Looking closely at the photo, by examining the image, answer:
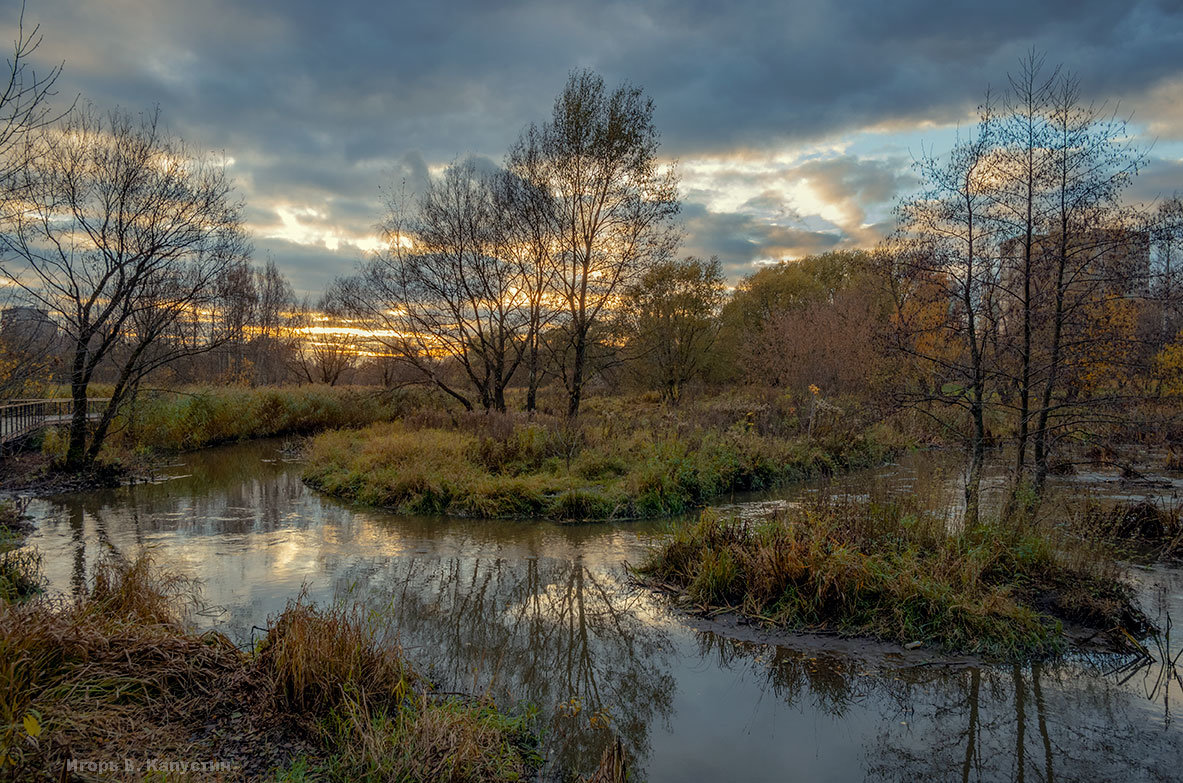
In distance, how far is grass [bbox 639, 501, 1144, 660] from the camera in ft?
18.9

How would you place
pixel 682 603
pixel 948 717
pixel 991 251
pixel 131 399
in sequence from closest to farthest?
pixel 948 717, pixel 682 603, pixel 991 251, pixel 131 399

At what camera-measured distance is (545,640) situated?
6109 mm

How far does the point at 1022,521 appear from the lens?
7.04 m

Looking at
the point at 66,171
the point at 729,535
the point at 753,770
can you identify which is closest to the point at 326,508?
the point at 729,535

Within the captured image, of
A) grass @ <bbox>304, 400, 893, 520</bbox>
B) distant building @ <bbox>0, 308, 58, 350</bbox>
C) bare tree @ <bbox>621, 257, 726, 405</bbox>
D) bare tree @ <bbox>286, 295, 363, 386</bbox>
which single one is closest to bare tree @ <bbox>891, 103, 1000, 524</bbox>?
grass @ <bbox>304, 400, 893, 520</bbox>

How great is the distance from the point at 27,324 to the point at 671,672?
14.2 meters

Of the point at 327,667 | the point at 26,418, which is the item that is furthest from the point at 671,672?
the point at 26,418

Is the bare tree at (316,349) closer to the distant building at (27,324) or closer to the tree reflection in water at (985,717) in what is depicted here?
the distant building at (27,324)

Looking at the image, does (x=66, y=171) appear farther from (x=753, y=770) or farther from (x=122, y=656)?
(x=753, y=770)

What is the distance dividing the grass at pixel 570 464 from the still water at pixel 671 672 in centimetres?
154

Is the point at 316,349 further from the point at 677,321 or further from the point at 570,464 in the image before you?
the point at 570,464

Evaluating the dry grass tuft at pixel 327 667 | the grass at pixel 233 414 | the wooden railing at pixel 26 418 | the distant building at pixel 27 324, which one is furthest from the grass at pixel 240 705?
the grass at pixel 233 414

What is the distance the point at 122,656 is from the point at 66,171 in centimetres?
1326

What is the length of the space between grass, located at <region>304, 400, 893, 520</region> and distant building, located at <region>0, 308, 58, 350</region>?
18.5 ft
